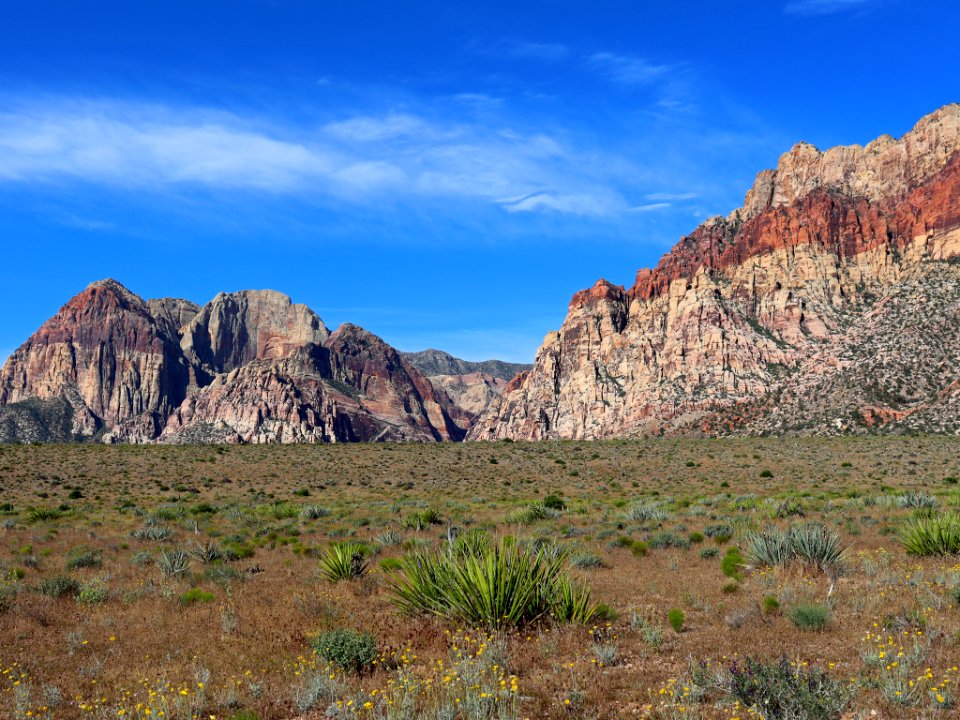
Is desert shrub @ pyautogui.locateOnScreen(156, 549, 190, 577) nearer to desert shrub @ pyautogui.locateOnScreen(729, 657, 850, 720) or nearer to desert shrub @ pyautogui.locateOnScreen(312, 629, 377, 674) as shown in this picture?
desert shrub @ pyautogui.locateOnScreen(312, 629, 377, 674)

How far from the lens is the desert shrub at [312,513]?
1035 inches

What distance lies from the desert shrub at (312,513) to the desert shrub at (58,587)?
13.6 metres

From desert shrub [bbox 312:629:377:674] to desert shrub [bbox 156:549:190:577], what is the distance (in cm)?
772

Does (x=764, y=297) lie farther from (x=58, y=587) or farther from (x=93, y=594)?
(x=58, y=587)

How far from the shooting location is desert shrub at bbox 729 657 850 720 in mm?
5777

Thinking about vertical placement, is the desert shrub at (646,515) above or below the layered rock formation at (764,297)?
below

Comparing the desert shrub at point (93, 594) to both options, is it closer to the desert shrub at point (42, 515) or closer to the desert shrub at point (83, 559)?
the desert shrub at point (83, 559)

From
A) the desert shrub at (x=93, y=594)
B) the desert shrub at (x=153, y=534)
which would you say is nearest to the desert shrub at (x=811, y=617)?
the desert shrub at (x=93, y=594)

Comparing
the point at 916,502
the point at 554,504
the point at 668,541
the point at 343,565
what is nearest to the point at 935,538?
the point at 668,541

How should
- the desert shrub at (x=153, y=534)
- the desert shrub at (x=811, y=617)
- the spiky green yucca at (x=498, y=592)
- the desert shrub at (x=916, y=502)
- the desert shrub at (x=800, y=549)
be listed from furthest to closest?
the desert shrub at (x=916, y=502), the desert shrub at (x=153, y=534), the desert shrub at (x=800, y=549), the spiky green yucca at (x=498, y=592), the desert shrub at (x=811, y=617)

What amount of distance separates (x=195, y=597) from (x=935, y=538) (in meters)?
15.5

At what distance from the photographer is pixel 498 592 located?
8.94 metres

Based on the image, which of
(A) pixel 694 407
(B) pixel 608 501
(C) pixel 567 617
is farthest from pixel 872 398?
(C) pixel 567 617

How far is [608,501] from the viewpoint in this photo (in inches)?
1173
